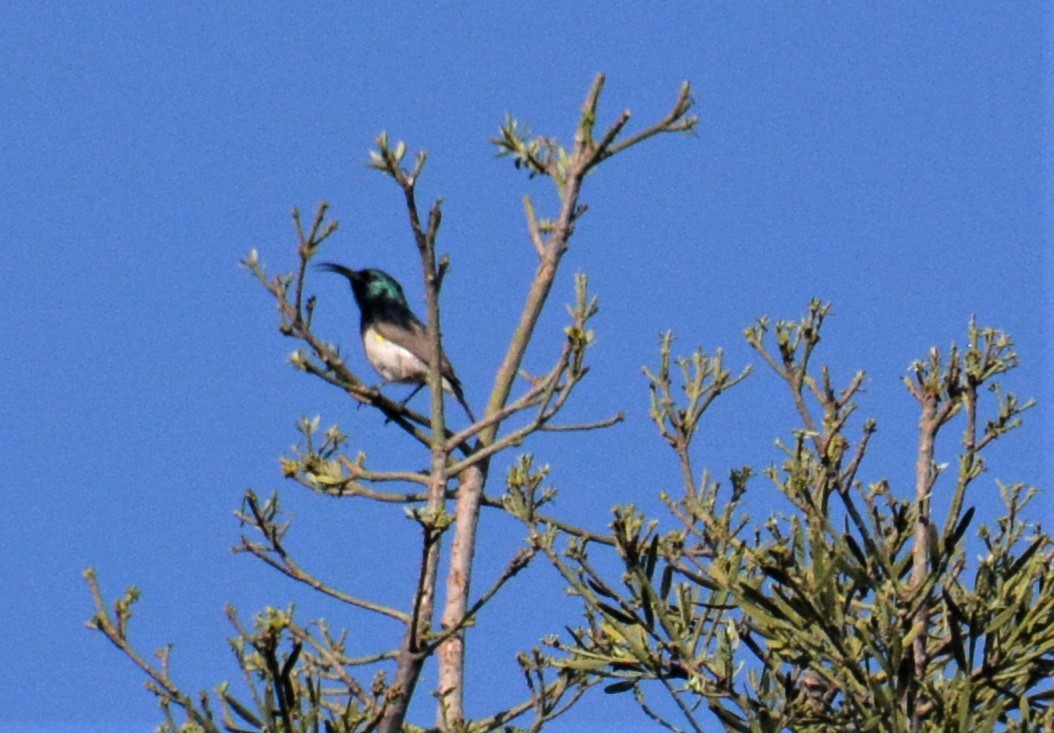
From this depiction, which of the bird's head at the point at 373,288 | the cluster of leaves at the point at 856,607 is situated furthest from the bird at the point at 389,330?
the cluster of leaves at the point at 856,607

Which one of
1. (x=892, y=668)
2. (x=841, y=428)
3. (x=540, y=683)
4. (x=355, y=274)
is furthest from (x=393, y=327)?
(x=892, y=668)

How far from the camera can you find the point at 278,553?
5875 millimetres

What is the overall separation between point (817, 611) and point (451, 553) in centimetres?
120

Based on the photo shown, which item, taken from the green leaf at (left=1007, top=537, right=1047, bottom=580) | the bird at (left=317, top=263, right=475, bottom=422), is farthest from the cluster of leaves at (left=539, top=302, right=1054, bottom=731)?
the bird at (left=317, top=263, right=475, bottom=422)

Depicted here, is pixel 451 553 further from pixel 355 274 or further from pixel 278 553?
pixel 355 274

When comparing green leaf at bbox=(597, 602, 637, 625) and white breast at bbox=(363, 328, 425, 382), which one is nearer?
green leaf at bbox=(597, 602, 637, 625)

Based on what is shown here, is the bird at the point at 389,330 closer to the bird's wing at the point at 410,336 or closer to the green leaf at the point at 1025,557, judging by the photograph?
the bird's wing at the point at 410,336

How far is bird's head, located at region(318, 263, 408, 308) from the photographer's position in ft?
41.8

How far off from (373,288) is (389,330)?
72 centimetres

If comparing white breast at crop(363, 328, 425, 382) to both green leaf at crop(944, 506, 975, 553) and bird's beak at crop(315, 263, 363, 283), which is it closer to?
bird's beak at crop(315, 263, 363, 283)

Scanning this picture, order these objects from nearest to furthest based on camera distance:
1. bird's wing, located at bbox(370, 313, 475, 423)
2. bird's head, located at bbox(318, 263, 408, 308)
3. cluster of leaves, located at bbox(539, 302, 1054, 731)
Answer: cluster of leaves, located at bbox(539, 302, 1054, 731)
bird's wing, located at bbox(370, 313, 475, 423)
bird's head, located at bbox(318, 263, 408, 308)

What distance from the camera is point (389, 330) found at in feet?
40.0

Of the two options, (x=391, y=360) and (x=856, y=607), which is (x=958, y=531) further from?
(x=391, y=360)

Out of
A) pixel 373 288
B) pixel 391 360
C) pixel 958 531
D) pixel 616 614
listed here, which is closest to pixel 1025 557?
pixel 958 531
